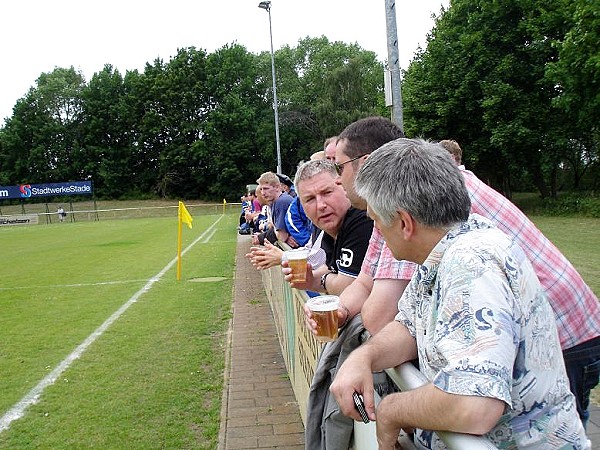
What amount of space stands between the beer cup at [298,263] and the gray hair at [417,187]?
1702 millimetres

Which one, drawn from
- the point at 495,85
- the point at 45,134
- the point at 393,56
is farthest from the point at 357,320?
the point at 45,134

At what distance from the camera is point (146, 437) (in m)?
4.14

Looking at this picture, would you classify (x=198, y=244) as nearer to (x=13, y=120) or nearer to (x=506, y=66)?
(x=506, y=66)

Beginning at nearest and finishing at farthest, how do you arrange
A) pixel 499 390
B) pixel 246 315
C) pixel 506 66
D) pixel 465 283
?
pixel 499 390 < pixel 465 283 < pixel 246 315 < pixel 506 66

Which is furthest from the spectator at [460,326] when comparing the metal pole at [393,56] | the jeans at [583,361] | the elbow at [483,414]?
the metal pole at [393,56]

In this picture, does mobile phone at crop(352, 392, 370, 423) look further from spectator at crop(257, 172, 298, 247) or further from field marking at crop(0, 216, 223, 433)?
spectator at crop(257, 172, 298, 247)

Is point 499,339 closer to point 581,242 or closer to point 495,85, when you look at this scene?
point 581,242

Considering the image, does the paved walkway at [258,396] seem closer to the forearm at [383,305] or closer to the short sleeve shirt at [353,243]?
the short sleeve shirt at [353,243]

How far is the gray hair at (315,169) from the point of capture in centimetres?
353

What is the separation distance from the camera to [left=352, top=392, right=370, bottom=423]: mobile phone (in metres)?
1.64

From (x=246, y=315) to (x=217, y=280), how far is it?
11.8 ft

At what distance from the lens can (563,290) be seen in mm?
1942

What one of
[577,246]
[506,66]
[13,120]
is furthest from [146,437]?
[13,120]

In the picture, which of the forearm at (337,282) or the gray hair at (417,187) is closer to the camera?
the gray hair at (417,187)
